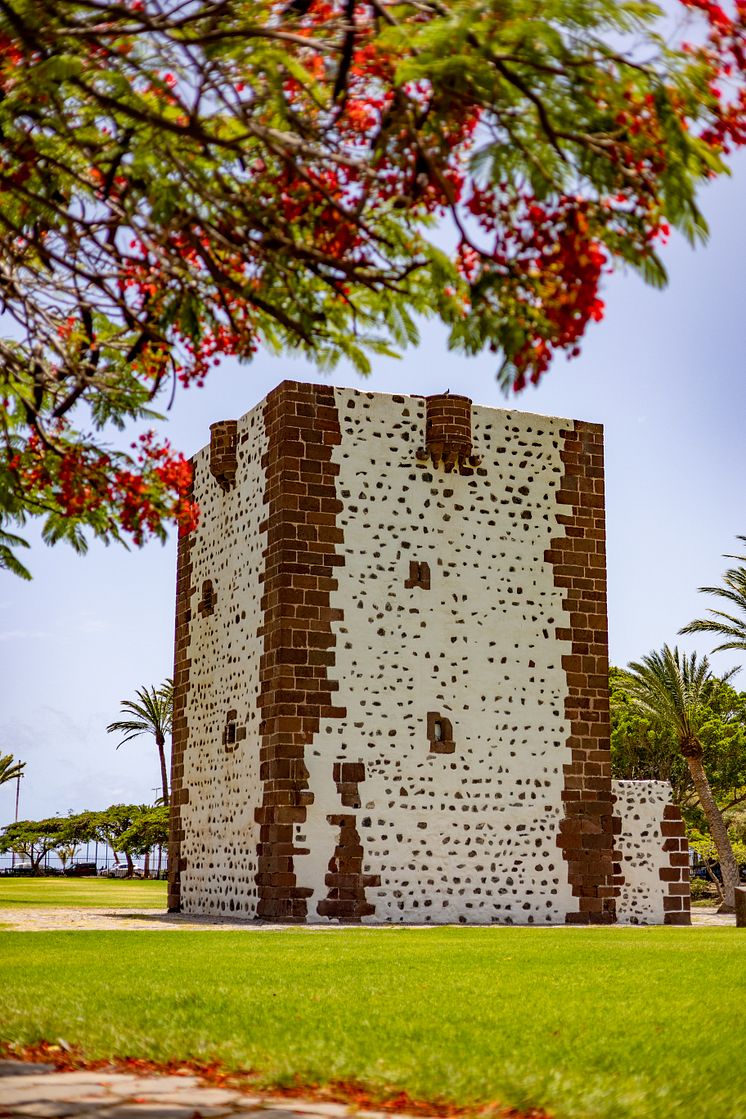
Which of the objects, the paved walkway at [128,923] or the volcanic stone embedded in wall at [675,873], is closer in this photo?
the paved walkway at [128,923]

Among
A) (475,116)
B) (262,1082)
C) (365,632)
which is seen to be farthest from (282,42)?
(365,632)

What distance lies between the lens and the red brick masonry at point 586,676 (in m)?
18.3

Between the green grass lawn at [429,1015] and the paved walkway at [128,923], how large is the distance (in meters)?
3.01

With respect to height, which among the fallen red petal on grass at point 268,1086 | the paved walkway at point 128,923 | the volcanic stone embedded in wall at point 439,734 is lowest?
the paved walkway at point 128,923

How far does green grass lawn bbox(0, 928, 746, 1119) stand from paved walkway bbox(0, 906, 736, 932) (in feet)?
9.89

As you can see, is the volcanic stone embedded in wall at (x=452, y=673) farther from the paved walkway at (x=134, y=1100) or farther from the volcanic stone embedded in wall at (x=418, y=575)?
the paved walkway at (x=134, y=1100)

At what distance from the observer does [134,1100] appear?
5285mm

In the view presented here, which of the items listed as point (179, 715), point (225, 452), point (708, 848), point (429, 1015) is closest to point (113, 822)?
point (708, 848)

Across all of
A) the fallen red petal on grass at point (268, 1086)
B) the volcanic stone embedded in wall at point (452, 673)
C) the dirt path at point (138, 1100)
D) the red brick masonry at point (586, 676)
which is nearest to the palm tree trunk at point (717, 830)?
the red brick masonry at point (586, 676)

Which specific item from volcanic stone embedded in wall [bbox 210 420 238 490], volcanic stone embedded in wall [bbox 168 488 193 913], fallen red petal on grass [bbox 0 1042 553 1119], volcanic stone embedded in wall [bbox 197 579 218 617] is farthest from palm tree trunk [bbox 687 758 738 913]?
fallen red petal on grass [bbox 0 1042 553 1119]

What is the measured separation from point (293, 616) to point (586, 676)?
4.33 meters

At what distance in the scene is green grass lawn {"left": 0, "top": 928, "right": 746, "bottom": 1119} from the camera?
5.57 meters

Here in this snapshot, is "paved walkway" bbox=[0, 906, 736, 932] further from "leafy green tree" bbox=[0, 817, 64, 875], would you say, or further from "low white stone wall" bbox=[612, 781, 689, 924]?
"leafy green tree" bbox=[0, 817, 64, 875]

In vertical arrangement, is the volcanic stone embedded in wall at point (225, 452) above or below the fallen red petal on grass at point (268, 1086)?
above
